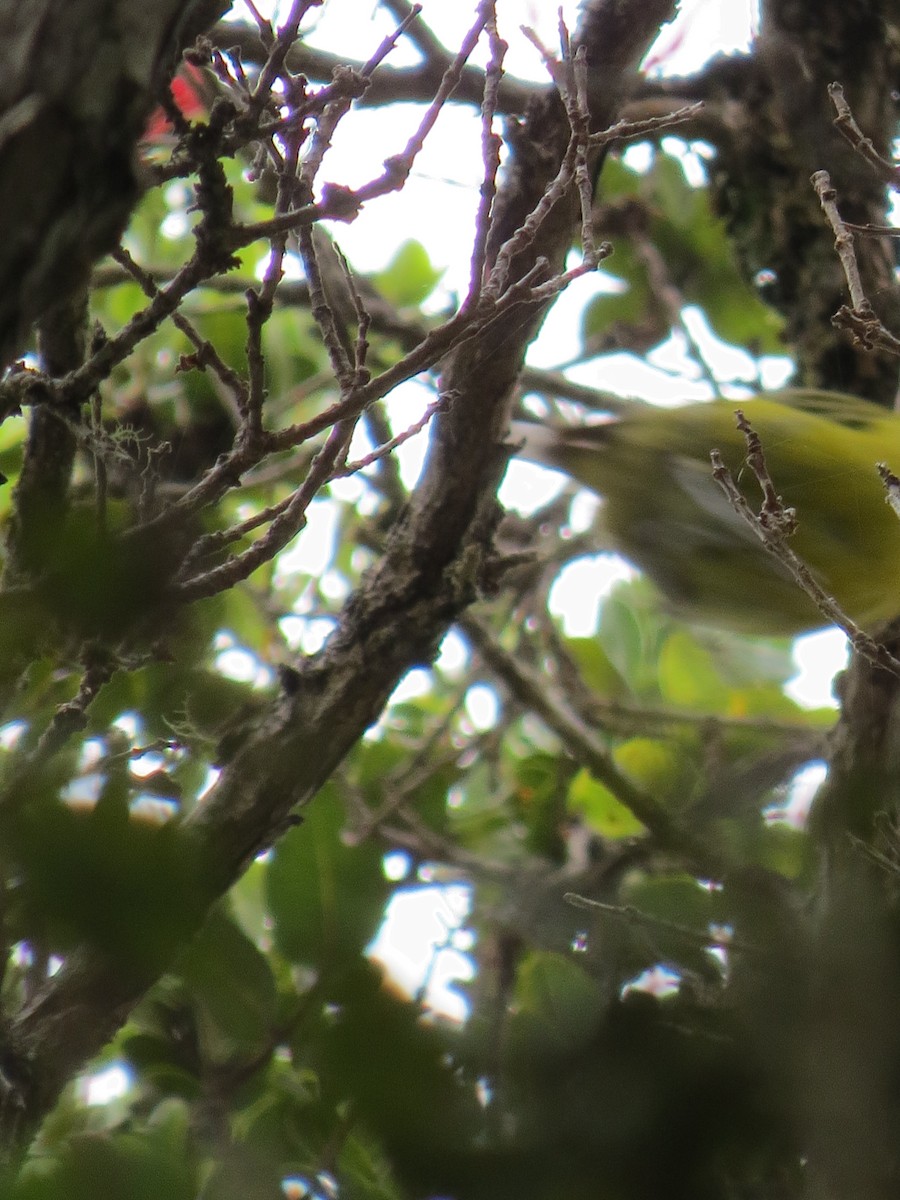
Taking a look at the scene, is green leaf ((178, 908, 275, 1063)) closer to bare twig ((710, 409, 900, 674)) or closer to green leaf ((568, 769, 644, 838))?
bare twig ((710, 409, 900, 674))

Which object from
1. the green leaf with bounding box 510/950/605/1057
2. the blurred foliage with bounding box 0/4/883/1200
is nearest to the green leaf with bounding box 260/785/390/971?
the blurred foliage with bounding box 0/4/883/1200

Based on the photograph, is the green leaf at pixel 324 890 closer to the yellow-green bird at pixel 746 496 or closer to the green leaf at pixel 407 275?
the yellow-green bird at pixel 746 496

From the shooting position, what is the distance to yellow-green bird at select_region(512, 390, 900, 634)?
2.31 m

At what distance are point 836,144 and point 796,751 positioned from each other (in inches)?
55.4

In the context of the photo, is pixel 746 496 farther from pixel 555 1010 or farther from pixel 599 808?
pixel 555 1010

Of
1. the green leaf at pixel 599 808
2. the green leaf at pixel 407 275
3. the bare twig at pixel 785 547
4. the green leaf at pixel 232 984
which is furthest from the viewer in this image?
the green leaf at pixel 407 275

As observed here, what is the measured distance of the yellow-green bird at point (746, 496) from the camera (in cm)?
231

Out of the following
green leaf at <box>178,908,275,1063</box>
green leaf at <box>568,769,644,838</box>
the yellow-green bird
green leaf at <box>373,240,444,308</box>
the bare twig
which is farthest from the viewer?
green leaf at <box>373,240,444,308</box>

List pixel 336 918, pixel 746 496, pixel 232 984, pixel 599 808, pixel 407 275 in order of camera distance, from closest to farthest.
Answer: pixel 232 984
pixel 336 918
pixel 746 496
pixel 599 808
pixel 407 275

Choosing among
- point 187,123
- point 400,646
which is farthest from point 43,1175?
point 400,646

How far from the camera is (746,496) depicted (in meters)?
2.34

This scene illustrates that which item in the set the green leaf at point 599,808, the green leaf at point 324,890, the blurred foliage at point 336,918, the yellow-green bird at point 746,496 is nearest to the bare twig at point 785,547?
the blurred foliage at point 336,918

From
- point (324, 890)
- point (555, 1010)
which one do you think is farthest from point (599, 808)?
point (555, 1010)

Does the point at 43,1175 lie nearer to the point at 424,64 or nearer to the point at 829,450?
the point at 829,450
